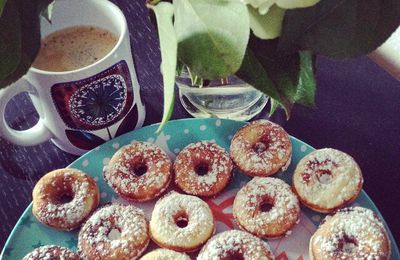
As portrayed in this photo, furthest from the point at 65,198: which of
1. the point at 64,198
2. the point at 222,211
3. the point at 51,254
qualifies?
the point at 222,211

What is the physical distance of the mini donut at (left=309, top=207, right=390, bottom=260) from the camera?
654 millimetres

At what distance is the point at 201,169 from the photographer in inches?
30.6

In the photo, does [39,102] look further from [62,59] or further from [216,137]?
[216,137]

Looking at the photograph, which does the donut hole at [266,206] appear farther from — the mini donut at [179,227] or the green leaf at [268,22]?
the green leaf at [268,22]

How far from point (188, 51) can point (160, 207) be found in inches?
13.9

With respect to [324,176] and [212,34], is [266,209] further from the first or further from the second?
[212,34]

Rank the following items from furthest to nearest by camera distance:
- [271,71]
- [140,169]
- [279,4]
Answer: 1. [140,169]
2. [271,71]
3. [279,4]

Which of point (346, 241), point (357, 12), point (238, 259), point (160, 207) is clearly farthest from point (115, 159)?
point (357, 12)

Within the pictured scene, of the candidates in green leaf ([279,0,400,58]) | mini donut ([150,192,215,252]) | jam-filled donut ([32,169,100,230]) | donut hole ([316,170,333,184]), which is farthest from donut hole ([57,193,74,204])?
green leaf ([279,0,400,58])

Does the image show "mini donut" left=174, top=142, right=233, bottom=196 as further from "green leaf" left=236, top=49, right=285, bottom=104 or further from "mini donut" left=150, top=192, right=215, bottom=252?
"green leaf" left=236, top=49, right=285, bottom=104

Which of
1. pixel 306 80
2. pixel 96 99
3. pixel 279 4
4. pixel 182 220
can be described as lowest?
pixel 182 220

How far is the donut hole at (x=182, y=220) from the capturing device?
0.73m

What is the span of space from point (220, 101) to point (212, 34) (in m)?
0.42

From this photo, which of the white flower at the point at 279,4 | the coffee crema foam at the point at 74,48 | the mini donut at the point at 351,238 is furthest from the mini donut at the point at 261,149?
the white flower at the point at 279,4
